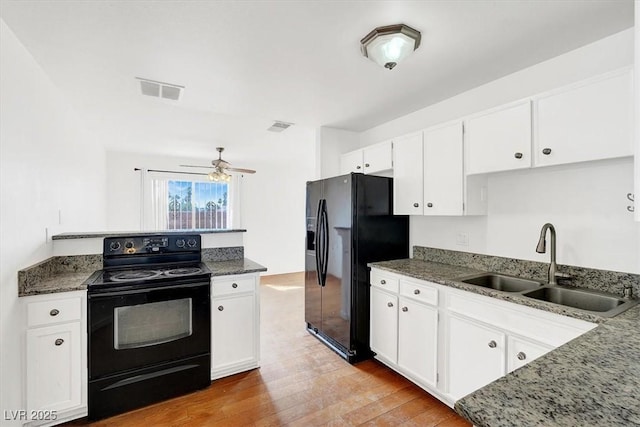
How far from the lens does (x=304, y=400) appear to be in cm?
223

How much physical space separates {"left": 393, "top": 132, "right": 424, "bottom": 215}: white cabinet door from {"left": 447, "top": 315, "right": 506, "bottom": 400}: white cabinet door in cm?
107

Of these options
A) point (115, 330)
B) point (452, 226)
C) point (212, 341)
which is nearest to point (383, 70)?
point (452, 226)

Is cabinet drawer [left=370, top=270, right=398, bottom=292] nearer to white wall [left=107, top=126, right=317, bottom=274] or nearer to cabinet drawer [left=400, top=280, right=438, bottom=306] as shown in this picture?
cabinet drawer [left=400, top=280, right=438, bottom=306]

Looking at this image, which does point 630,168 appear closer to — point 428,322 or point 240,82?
point 428,322

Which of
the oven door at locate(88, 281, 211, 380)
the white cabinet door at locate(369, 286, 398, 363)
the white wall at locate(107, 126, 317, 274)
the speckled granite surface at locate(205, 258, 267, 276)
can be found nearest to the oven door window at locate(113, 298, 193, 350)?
the oven door at locate(88, 281, 211, 380)

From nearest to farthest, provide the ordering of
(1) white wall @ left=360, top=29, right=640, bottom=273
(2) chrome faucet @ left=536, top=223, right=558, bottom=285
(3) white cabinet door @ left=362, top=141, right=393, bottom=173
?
(1) white wall @ left=360, top=29, right=640, bottom=273, (2) chrome faucet @ left=536, top=223, right=558, bottom=285, (3) white cabinet door @ left=362, top=141, right=393, bottom=173

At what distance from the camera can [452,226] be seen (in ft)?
9.05

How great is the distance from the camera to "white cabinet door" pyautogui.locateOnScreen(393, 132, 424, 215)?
2.73 m

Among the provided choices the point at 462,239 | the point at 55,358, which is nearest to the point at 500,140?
the point at 462,239

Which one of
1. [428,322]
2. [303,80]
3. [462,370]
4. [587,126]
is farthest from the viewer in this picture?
[303,80]

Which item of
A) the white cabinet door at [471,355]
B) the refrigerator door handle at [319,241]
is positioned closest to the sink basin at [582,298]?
the white cabinet door at [471,355]

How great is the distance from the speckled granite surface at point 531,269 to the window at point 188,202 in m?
4.17

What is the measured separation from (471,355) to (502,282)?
2.19 ft

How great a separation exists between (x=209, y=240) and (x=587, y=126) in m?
2.93
